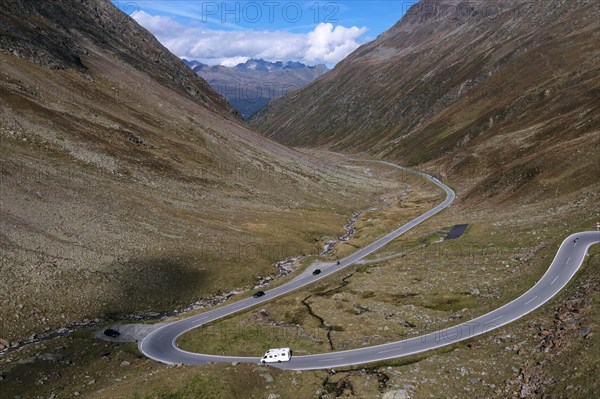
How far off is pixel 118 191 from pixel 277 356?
202ft

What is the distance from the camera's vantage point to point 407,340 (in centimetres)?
5112

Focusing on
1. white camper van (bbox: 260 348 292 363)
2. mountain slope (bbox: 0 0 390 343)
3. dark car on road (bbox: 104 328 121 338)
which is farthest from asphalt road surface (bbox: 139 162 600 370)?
mountain slope (bbox: 0 0 390 343)

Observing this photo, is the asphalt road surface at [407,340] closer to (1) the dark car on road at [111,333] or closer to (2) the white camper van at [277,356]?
(2) the white camper van at [277,356]

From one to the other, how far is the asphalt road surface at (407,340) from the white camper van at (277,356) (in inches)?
23.9

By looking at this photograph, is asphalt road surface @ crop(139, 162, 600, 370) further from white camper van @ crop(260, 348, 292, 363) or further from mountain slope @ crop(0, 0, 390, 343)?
mountain slope @ crop(0, 0, 390, 343)

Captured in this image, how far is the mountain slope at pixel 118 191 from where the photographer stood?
66438mm

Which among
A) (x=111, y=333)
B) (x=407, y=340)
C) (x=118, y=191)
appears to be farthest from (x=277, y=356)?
(x=118, y=191)

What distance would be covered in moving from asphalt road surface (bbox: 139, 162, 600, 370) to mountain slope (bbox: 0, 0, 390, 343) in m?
9.15

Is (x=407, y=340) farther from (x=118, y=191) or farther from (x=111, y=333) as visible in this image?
(x=118, y=191)

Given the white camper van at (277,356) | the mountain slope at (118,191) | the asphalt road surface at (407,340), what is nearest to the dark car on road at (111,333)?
the asphalt road surface at (407,340)

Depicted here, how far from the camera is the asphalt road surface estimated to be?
48.3 meters

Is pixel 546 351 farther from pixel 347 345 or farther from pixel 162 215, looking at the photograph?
pixel 162 215

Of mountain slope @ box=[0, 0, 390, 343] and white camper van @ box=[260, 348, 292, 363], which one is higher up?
mountain slope @ box=[0, 0, 390, 343]

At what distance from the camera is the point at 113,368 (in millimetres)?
49094
